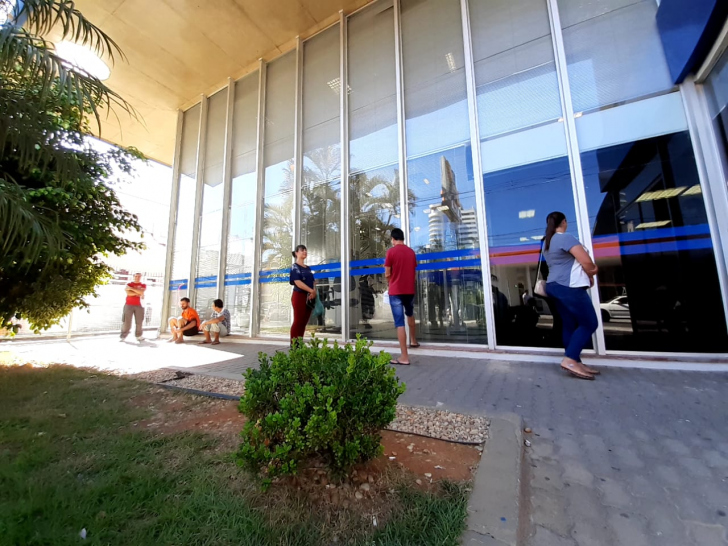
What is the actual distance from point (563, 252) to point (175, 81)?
34.7 ft

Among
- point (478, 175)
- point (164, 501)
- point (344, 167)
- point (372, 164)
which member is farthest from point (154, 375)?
point (478, 175)

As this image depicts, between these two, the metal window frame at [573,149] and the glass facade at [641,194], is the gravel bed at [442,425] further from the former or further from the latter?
the glass facade at [641,194]

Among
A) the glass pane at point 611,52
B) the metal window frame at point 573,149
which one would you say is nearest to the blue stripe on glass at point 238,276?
the metal window frame at point 573,149

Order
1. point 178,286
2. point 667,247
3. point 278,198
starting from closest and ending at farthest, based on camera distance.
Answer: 1. point 667,247
2. point 278,198
3. point 178,286

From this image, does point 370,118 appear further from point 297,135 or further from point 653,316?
point 653,316

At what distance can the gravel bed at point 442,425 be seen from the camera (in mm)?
1972

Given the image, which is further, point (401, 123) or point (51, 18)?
point (401, 123)

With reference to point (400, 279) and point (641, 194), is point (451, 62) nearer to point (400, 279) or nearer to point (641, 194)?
point (641, 194)

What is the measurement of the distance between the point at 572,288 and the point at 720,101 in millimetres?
2845

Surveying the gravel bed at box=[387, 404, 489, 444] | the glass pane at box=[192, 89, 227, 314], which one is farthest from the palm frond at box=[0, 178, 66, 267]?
the glass pane at box=[192, 89, 227, 314]

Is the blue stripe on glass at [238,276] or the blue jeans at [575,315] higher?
the blue stripe on glass at [238,276]

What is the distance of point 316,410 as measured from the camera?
133cm

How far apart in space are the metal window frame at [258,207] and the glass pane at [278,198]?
97 millimetres

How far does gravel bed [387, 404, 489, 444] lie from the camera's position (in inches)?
77.6
